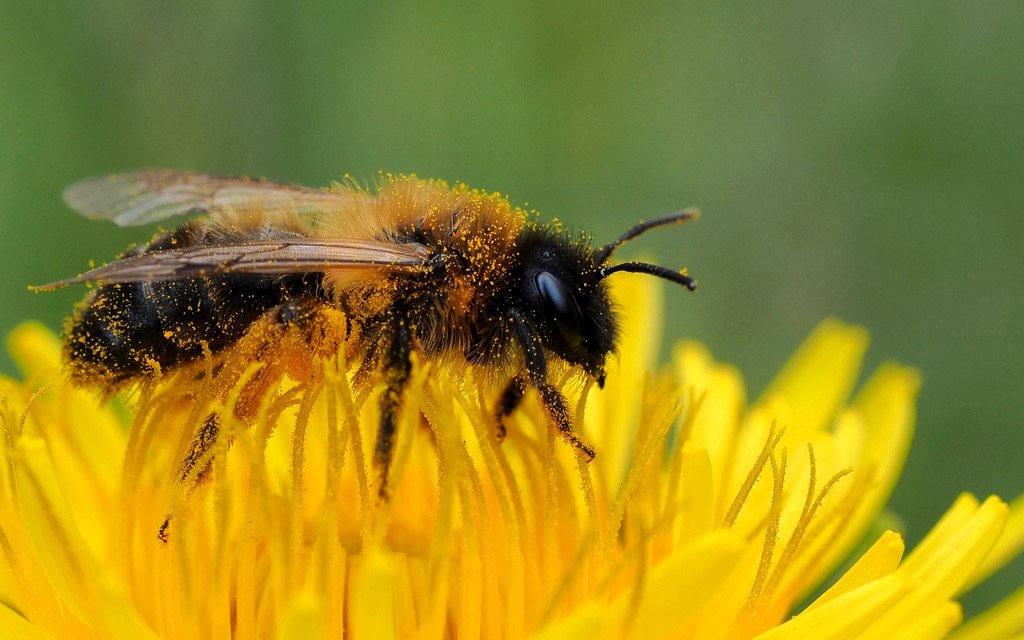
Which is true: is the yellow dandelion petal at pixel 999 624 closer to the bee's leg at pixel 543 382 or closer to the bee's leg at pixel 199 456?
the bee's leg at pixel 543 382

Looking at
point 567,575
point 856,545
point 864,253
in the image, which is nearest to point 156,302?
point 567,575

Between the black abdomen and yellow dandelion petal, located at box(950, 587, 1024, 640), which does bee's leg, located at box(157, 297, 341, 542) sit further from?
yellow dandelion petal, located at box(950, 587, 1024, 640)

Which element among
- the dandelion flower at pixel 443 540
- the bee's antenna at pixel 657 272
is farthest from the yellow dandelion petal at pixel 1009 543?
the bee's antenna at pixel 657 272

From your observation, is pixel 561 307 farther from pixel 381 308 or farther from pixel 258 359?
pixel 258 359

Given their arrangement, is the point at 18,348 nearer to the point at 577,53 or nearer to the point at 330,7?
the point at 330,7

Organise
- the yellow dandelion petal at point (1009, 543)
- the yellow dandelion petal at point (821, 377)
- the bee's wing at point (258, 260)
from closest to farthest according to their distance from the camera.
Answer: the bee's wing at point (258, 260), the yellow dandelion petal at point (1009, 543), the yellow dandelion petal at point (821, 377)

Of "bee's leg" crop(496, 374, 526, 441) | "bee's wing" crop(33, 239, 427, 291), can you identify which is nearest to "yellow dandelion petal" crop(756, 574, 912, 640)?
"bee's leg" crop(496, 374, 526, 441)

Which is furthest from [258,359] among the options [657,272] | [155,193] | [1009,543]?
[1009,543]
